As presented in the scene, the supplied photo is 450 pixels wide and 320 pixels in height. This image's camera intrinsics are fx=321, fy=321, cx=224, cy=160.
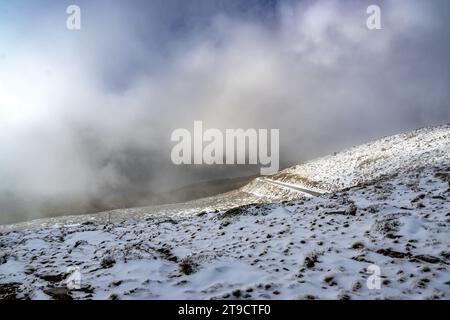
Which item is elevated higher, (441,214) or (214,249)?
(441,214)

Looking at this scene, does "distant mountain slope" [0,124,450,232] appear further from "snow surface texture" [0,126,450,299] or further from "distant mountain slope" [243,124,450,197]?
"snow surface texture" [0,126,450,299]

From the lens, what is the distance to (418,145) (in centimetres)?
5281

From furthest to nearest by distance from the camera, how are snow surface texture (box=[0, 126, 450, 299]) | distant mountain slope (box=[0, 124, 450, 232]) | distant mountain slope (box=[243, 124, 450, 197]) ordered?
distant mountain slope (box=[0, 124, 450, 232]) < distant mountain slope (box=[243, 124, 450, 197]) < snow surface texture (box=[0, 126, 450, 299])

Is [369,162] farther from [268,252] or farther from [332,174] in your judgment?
[268,252]

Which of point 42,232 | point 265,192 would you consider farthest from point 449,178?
point 265,192

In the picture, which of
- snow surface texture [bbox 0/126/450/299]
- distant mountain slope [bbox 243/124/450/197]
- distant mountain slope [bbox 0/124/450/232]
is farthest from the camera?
distant mountain slope [bbox 0/124/450/232]

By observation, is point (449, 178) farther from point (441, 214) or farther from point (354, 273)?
point (354, 273)

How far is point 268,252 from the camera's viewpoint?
11945 millimetres

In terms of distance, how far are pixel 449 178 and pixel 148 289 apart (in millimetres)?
18352

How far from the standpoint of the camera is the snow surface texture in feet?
29.0

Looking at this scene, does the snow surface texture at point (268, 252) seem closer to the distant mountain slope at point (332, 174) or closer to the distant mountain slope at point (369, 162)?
the distant mountain slope at point (369, 162)

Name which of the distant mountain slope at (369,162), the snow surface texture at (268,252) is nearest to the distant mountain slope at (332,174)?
the distant mountain slope at (369,162)

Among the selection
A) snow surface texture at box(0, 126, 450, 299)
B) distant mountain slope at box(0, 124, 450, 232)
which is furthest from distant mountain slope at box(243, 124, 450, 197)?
snow surface texture at box(0, 126, 450, 299)

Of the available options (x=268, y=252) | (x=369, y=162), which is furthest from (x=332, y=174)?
(x=268, y=252)
